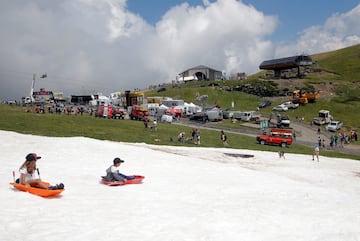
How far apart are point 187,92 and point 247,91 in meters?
18.1

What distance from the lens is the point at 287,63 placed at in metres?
112

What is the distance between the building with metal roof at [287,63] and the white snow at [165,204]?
90.3 metres

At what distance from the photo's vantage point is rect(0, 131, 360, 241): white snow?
34.9ft

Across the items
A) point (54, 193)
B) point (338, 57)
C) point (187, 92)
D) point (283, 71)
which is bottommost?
point (54, 193)

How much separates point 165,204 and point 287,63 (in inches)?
4208

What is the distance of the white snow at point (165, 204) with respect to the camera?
10.6 meters

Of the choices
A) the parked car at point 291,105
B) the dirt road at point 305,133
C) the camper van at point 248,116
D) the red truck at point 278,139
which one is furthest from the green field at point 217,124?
the camper van at point 248,116

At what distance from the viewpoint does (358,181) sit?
2730 centimetres

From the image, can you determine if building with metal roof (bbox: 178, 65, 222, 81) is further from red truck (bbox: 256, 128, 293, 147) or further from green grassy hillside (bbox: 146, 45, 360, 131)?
red truck (bbox: 256, 128, 293, 147)

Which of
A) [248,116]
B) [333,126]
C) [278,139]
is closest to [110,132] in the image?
[278,139]

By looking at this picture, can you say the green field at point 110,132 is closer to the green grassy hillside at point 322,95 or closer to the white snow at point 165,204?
the white snow at point 165,204

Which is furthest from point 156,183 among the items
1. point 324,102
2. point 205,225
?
point 324,102

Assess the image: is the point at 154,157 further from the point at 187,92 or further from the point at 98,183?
the point at 187,92

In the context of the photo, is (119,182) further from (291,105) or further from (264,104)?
(264,104)
